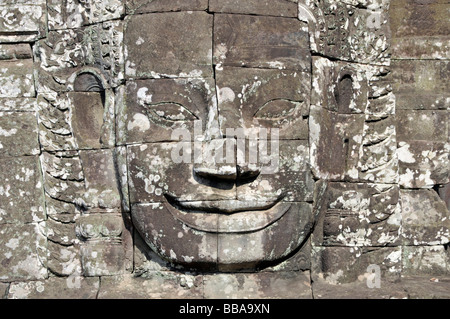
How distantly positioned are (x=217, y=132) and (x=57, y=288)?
1.66m

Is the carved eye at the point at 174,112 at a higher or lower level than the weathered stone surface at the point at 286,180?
higher

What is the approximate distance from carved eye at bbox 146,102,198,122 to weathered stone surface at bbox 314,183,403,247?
114cm

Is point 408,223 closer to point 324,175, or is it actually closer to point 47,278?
point 324,175

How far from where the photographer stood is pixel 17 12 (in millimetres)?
5656

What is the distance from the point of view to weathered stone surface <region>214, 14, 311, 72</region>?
5.13 metres

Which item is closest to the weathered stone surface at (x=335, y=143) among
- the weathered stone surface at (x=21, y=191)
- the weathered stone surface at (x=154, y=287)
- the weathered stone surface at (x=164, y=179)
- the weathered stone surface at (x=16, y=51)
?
the weathered stone surface at (x=164, y=179)

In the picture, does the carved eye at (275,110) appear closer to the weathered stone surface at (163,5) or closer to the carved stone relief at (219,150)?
the carved stone relief at (219,150)

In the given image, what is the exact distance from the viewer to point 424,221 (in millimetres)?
5750

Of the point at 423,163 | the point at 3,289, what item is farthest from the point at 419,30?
the point at 3,289

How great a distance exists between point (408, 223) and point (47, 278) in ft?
8.95

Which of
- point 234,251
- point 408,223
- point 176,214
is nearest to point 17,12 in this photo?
point 176,214

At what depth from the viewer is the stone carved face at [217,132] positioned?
5117 mm

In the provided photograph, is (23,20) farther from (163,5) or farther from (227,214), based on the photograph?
(227,214)

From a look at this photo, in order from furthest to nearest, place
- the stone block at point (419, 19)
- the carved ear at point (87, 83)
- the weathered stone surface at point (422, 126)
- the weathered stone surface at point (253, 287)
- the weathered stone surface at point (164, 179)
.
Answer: the stone block at point (419, 19) < the weathered stone surface at point (422, 126) < the carved ear at point (87, 83) < the weathered stone surface at point (253, 287) < the weathered stone surface at point (164, 179)
